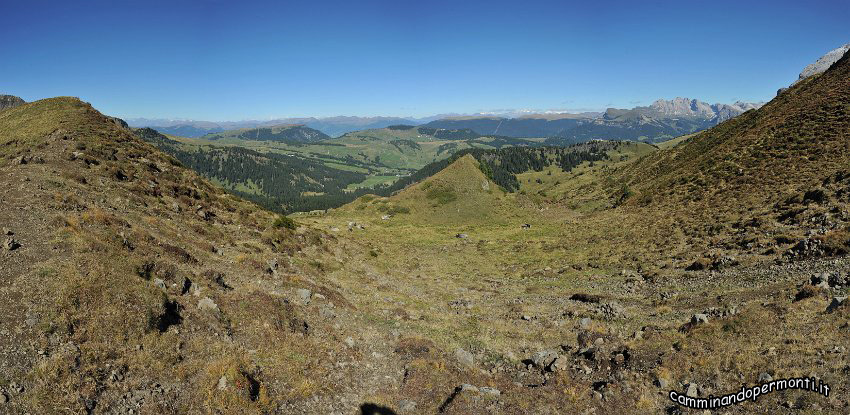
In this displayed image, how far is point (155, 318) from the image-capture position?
54.2 feet

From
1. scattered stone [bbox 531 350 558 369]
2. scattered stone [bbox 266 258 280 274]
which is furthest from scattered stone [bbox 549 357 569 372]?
scattered stone [bbox 266 258 280 274]

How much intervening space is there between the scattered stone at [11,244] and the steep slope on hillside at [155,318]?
0.57ft

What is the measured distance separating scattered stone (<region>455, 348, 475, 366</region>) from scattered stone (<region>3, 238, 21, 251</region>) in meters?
23.5

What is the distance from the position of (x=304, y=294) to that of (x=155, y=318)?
1017 cm

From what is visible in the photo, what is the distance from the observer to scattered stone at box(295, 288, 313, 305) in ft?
83.3

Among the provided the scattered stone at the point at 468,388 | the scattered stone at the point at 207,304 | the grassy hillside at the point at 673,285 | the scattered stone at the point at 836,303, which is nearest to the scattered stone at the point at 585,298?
the grassy hillside at the point at 673,285

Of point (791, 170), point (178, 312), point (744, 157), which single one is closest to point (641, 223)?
point (791, 170)

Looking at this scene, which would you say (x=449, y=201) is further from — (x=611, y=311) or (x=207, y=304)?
(x=207, y=304)

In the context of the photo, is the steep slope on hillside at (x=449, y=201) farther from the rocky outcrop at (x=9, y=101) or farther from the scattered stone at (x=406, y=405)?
the scattered stone at (x=406, y=405)

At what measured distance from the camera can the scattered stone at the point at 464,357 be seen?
20703 mm

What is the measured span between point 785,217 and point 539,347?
3193 cm

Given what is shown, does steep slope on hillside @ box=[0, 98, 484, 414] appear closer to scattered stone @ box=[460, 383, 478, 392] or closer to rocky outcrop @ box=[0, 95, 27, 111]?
scattered stone @ box=[460, 383, 478, 392]

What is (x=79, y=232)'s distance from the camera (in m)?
22.0

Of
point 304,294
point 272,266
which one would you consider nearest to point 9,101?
point 272,266
